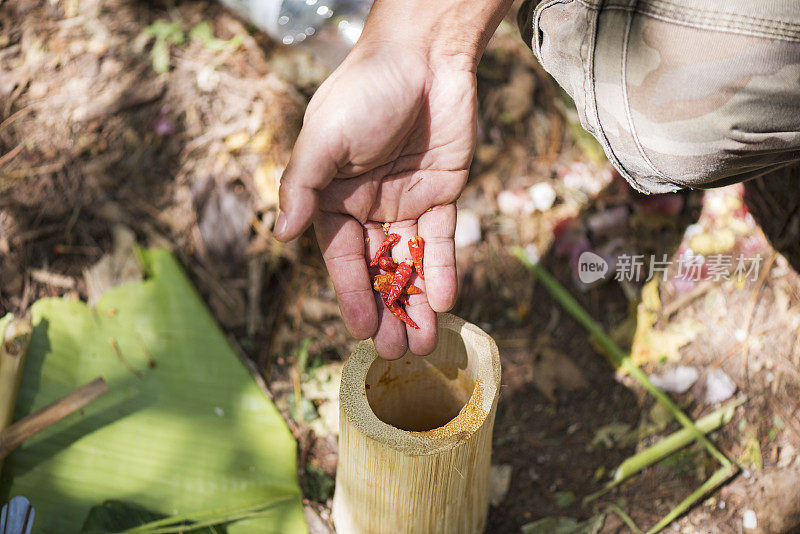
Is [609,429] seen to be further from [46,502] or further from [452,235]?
[46,502]

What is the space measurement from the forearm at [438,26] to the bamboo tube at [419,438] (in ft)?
3.08

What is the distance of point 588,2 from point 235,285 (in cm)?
185

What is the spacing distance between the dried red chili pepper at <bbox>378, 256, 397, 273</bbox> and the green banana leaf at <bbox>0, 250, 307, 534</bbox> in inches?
31.4

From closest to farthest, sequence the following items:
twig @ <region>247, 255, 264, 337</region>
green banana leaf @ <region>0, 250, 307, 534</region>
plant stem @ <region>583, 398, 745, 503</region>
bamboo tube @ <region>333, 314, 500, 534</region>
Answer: bamboo tube @ <region>333, 314, 500, 534</region> < green banana leaf @ <region>0, 250, 307, 534</region> < plant stem @ <region>583, 398, 745, 503</region> < twig @ <region>247, 255, 264, 337</region>

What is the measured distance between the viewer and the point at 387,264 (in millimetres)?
2076

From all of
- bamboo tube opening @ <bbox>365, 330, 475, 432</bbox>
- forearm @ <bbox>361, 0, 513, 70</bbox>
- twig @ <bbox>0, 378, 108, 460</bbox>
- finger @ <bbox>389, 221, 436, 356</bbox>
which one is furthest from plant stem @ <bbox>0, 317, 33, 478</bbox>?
forearm @ <bbox>361, 0, 513, 70</bbox>

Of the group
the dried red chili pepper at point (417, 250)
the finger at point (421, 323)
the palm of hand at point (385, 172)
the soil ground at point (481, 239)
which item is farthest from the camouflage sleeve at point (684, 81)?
the soil ground at point (481, 239)

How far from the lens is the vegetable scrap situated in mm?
2004

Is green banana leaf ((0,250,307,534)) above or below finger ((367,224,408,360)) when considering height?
below

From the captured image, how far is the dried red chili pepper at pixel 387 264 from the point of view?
6.81 ft

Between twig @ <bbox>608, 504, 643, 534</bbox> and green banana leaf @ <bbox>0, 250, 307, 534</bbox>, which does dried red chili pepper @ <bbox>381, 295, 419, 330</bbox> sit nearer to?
green banana leaf @ <bbox>0, 250, 307, 534</bbox>

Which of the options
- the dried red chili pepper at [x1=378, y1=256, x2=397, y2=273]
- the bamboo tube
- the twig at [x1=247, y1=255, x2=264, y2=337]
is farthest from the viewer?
the twig at [x1=247, y1=255, x2=264, y2=337]

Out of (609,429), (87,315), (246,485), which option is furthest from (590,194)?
(87,315)

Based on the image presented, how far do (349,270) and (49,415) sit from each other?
47.9 inches
